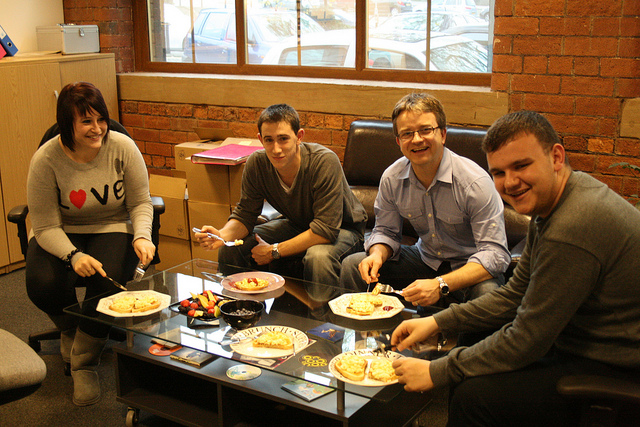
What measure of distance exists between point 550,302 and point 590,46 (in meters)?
1.76

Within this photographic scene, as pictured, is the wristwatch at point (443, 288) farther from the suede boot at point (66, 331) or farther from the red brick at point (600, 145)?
the suede boot at point (66, 331)

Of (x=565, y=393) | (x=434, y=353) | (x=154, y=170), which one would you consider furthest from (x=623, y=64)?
Result: (x=154, y=170)

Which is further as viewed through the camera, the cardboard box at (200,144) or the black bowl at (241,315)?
the cardboard box at (200,144)

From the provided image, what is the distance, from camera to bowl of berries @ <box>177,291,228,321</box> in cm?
197

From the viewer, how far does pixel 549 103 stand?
283 cm

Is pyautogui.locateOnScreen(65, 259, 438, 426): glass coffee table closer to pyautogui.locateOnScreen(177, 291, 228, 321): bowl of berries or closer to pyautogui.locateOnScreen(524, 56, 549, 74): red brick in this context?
pyautogui.locateOnScreen(177, 291, 228, 321): bowl of berries

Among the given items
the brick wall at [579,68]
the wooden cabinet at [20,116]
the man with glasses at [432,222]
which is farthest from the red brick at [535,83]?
the wooden cabinet at [20,116]

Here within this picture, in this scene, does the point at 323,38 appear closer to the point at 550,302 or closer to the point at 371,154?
the point at 371,154

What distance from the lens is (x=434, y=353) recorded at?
1691 millimetres

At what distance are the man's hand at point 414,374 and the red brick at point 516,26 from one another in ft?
6.28

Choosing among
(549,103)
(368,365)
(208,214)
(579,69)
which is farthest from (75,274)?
(579,69)

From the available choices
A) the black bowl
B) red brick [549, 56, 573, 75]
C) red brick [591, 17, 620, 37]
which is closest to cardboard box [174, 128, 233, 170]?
the black bowl

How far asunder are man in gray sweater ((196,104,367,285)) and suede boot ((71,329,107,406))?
58cm

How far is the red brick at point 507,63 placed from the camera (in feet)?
9.43
